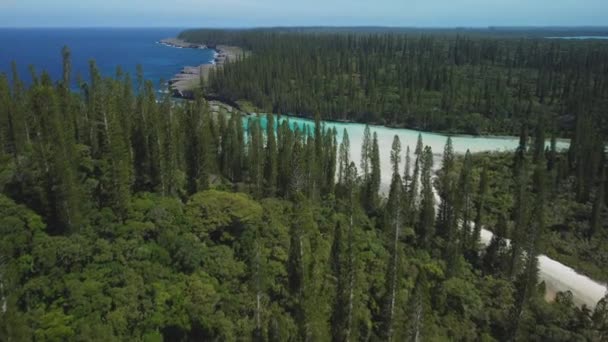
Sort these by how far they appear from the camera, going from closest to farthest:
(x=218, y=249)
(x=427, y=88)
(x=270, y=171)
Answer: (x=218, y=249), (x=270, y=171), (x=427, y=88)

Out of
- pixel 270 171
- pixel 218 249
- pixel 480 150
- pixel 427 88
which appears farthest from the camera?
pixel 427 88

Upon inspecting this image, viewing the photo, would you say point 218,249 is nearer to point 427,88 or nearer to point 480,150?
point 480,150

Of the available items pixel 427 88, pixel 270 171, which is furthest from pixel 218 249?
pixel 427 88

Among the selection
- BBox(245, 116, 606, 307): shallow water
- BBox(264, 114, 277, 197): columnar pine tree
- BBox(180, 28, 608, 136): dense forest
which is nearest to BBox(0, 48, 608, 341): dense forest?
BBox(264, 114, 277, 197): columnar pine tree

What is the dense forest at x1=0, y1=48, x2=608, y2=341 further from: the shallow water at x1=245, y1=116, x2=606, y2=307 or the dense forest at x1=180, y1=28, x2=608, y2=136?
the dense forest at x1=180, y1=28, x2=608, y2=136

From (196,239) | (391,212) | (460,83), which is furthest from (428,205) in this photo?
(460,83)

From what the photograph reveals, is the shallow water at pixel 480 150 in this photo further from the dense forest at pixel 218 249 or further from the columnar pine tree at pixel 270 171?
the columnar pine tree at pixel 270 171

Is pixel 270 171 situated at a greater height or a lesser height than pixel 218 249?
greater
